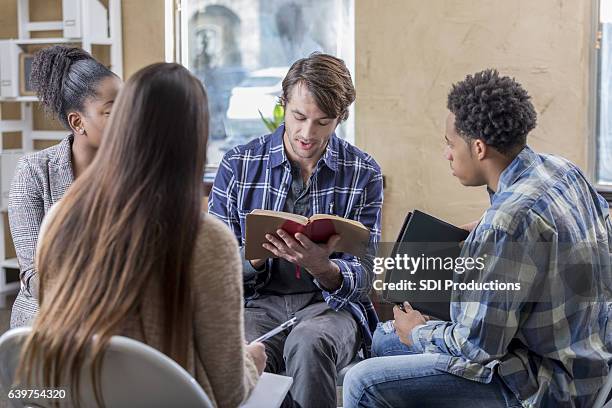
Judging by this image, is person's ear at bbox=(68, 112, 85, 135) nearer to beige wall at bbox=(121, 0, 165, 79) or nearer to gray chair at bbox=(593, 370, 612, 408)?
gray chair at bbox=(593, 370, 612, 408)

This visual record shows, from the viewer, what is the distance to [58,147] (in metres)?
2.34

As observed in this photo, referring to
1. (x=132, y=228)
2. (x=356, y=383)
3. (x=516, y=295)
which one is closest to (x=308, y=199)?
(x=356, y=383)

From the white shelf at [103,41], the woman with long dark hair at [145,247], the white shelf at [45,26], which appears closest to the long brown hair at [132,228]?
the woman with long dark hair at [145,247]

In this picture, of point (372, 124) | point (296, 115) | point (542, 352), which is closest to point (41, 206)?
point (296, 115)

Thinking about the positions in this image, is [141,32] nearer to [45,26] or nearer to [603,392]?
[45,26]

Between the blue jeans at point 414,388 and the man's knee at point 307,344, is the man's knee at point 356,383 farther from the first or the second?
the man's knee at point 307,344

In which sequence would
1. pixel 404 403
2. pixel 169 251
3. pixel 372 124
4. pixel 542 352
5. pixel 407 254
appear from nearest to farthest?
A: pixel 169 251
pixel 542 352
pixel 404 403
pixel 407 254
pixel 372 124

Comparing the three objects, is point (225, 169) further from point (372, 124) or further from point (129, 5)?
point (129, 5)

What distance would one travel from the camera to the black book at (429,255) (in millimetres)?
2020

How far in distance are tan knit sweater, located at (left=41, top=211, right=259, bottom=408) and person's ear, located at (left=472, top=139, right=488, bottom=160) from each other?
79 cm

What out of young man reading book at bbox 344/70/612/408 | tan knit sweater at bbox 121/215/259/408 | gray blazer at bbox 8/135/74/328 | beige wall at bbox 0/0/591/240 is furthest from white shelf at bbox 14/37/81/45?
tan knit sweater at bbox 121/215/259/408

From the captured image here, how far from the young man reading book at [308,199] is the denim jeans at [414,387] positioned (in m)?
0.24

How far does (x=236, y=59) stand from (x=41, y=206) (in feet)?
7.66

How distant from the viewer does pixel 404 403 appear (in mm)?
1924
